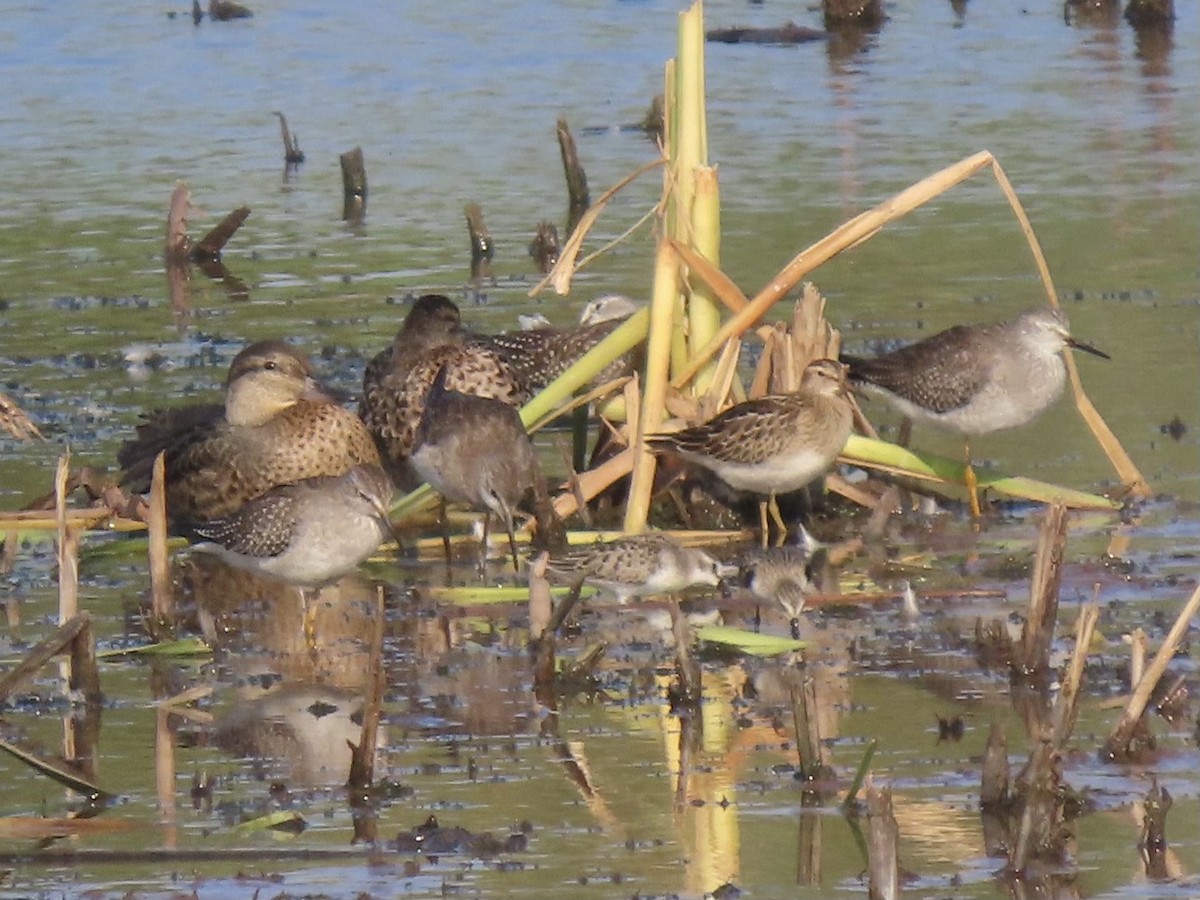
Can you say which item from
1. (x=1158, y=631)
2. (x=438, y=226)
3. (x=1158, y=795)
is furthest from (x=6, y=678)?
(x=438, y=226)

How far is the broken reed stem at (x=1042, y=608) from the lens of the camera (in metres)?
8.05

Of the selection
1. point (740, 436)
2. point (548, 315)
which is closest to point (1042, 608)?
point (740, 436)

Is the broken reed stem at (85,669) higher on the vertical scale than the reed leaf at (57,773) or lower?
lower

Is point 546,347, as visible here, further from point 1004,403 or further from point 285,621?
point 285,621

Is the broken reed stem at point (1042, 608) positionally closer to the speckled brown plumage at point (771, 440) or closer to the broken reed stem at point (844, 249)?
the speckled brown plumage at point (771, 440)

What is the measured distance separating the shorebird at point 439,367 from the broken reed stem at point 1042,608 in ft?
13.7

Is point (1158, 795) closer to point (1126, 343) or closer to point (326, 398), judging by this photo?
point (326, 398)

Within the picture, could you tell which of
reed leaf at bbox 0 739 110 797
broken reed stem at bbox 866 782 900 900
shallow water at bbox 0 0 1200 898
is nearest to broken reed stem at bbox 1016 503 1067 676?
shallow water at bbox 0 0 1200 898

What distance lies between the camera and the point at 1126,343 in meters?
13.9

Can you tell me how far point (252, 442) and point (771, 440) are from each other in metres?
2.18

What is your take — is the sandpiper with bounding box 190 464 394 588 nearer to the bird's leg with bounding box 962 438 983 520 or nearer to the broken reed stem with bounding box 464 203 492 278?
the bird's leg with bounding box 962 438 983 520

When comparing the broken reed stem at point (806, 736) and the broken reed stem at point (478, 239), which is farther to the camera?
the broken reed stem at point (478, 239)

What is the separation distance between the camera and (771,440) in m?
10.1

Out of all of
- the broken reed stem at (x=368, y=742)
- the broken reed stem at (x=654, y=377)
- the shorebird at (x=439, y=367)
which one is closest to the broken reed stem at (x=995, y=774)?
the broken reed stem at (x=368, y=742)
